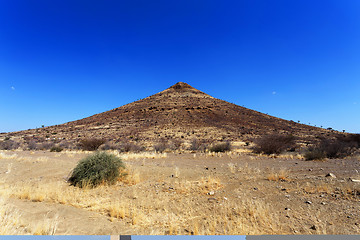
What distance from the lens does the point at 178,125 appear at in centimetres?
4684

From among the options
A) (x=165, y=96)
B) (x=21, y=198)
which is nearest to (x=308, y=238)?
(x=21, y=198)

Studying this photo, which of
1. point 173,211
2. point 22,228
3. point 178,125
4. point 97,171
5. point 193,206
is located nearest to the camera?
point 22,228

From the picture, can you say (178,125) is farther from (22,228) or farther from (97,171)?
(22,228)

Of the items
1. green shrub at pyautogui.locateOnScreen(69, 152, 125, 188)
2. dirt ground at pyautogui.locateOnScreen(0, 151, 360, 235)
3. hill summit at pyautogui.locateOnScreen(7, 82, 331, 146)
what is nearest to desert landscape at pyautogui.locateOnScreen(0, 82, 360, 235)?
dirt ground at pyautogui.locateOnScreen(0, 151, 360, 235)

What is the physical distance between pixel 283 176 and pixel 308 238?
19.4 feet

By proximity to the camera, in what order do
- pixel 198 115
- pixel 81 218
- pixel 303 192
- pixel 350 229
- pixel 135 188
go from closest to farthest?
pixel 350 229 < pixel 81 218 < pixel 303 192 < pixel 135 188 < pixel 198 115

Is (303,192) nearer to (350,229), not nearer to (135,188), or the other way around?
(350,229)

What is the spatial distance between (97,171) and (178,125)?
37524 mm

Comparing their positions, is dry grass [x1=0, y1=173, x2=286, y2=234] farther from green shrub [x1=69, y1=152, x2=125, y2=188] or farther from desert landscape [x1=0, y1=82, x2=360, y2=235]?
green shrub [x1=69, y1=152, x2=125, y2=188]

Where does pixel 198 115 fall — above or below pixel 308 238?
above

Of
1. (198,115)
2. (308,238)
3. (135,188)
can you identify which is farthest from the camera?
(198,115)

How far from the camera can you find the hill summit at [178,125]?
132ft

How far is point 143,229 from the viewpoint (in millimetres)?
4836

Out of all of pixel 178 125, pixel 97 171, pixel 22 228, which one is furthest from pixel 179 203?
pixel 178 125
